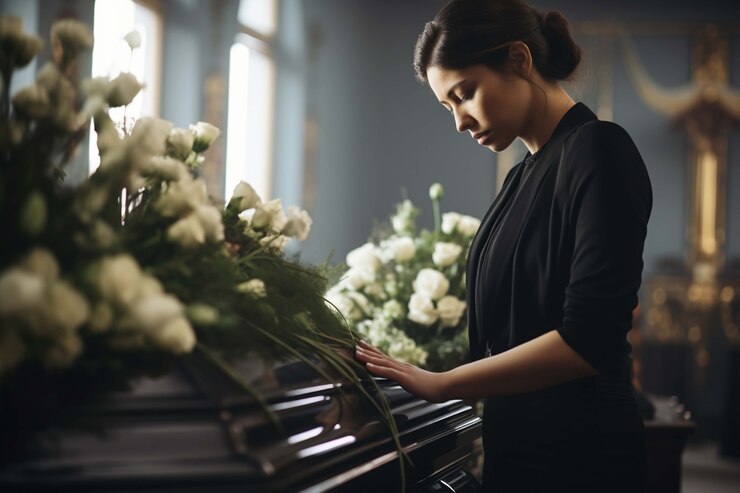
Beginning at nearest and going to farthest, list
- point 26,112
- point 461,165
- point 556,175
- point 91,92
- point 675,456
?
point 26,112 < point 91,92 < point 556,175 < point 675,456 < point 461,165

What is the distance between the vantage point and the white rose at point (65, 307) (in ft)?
2.67

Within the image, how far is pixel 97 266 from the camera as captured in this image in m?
0.87

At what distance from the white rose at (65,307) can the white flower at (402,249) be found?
77.9 inches

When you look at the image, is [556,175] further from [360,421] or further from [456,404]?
[360,421]

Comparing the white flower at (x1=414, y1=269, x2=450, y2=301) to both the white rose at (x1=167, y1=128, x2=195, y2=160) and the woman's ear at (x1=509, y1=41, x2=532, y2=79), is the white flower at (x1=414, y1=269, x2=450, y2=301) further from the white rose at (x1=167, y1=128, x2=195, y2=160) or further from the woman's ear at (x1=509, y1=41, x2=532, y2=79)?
the white rose at (x1=167, y1=128, x2=195, y2=160)

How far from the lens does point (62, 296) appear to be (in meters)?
0.82

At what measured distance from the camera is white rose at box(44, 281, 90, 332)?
2.67ft

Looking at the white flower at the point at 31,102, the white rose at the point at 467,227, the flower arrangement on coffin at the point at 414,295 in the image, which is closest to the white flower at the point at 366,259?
the flower arrangement on coffin at the point at 414,295

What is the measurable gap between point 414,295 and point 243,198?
121 centimetres

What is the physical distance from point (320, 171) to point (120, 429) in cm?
797

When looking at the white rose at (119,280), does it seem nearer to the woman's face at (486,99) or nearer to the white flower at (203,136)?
the white flower at (203,136)

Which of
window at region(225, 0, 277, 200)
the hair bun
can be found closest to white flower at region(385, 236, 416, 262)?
the hair bun

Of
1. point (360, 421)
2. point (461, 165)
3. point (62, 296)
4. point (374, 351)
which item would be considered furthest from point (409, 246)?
point (461, 165)

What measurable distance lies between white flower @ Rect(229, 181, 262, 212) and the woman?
0.30 meters
